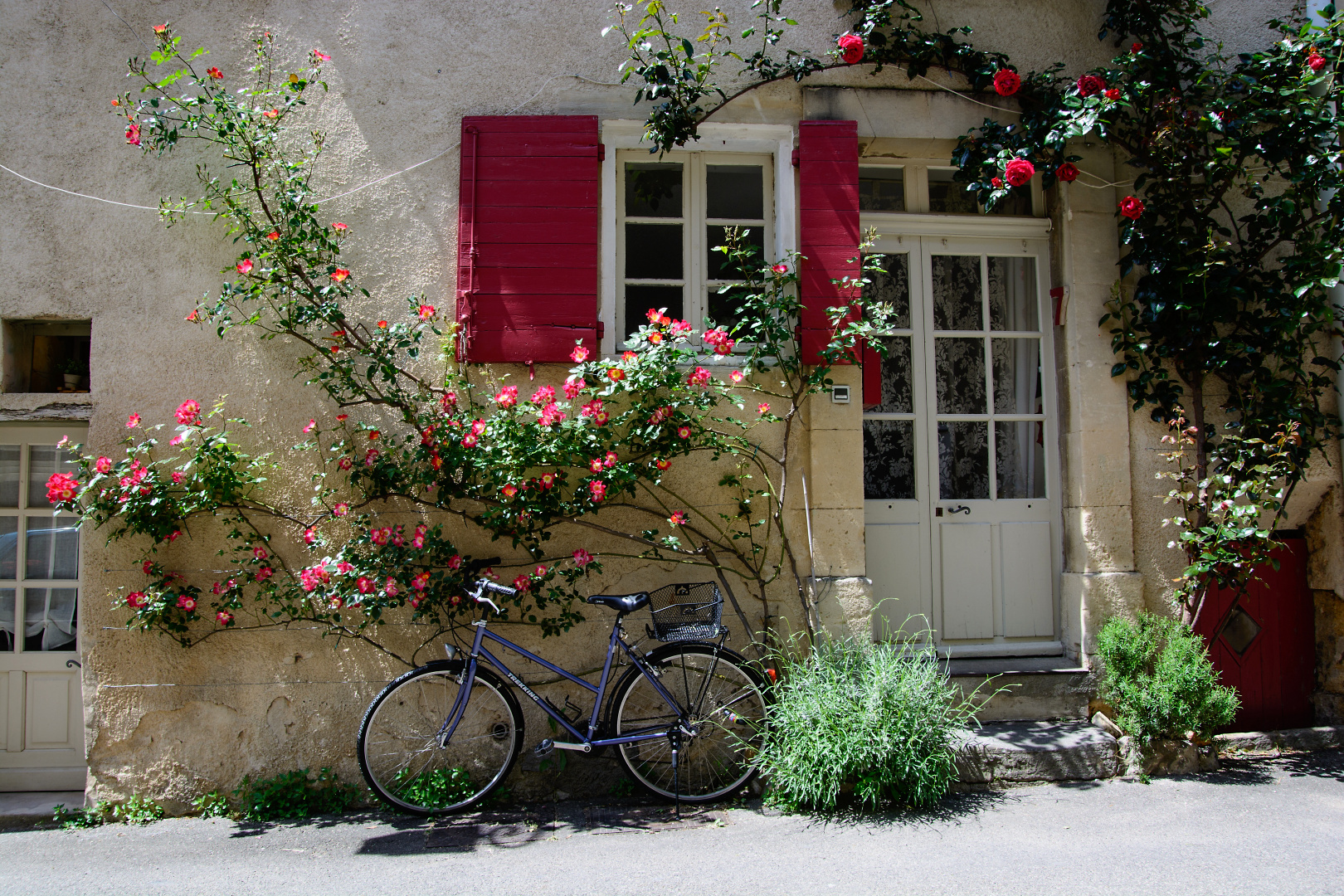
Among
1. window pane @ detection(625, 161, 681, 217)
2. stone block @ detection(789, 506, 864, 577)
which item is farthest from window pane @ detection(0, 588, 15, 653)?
stone block @ detection(789, 506, 864, 577)

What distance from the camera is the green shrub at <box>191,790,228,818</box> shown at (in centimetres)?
390

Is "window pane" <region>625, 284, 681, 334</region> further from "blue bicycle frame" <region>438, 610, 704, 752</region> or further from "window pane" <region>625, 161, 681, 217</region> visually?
"blue bicycle frame" <region>438, 610, 704, 752</region>

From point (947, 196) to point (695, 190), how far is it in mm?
1532

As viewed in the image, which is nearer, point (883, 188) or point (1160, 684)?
point (1160, 684)

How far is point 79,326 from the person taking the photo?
14.3 ft

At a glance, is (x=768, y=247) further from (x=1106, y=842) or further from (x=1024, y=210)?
(x=1106, y=842)

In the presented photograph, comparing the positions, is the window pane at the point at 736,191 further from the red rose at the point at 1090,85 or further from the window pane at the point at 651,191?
the red rose at the point at 1090,85

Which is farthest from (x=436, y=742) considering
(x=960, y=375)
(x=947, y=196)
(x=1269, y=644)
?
(x=1269, y=644)

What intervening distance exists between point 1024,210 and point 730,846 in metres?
3.83

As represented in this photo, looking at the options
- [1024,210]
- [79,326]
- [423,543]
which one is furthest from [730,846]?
[79,326]

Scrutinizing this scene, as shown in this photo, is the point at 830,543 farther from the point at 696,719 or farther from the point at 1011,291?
the point at 1011,291

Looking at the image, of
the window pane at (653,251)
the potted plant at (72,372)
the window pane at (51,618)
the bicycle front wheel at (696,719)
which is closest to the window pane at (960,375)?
the window pane at (653,251)

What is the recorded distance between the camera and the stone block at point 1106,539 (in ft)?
14.5

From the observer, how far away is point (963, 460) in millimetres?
4715
